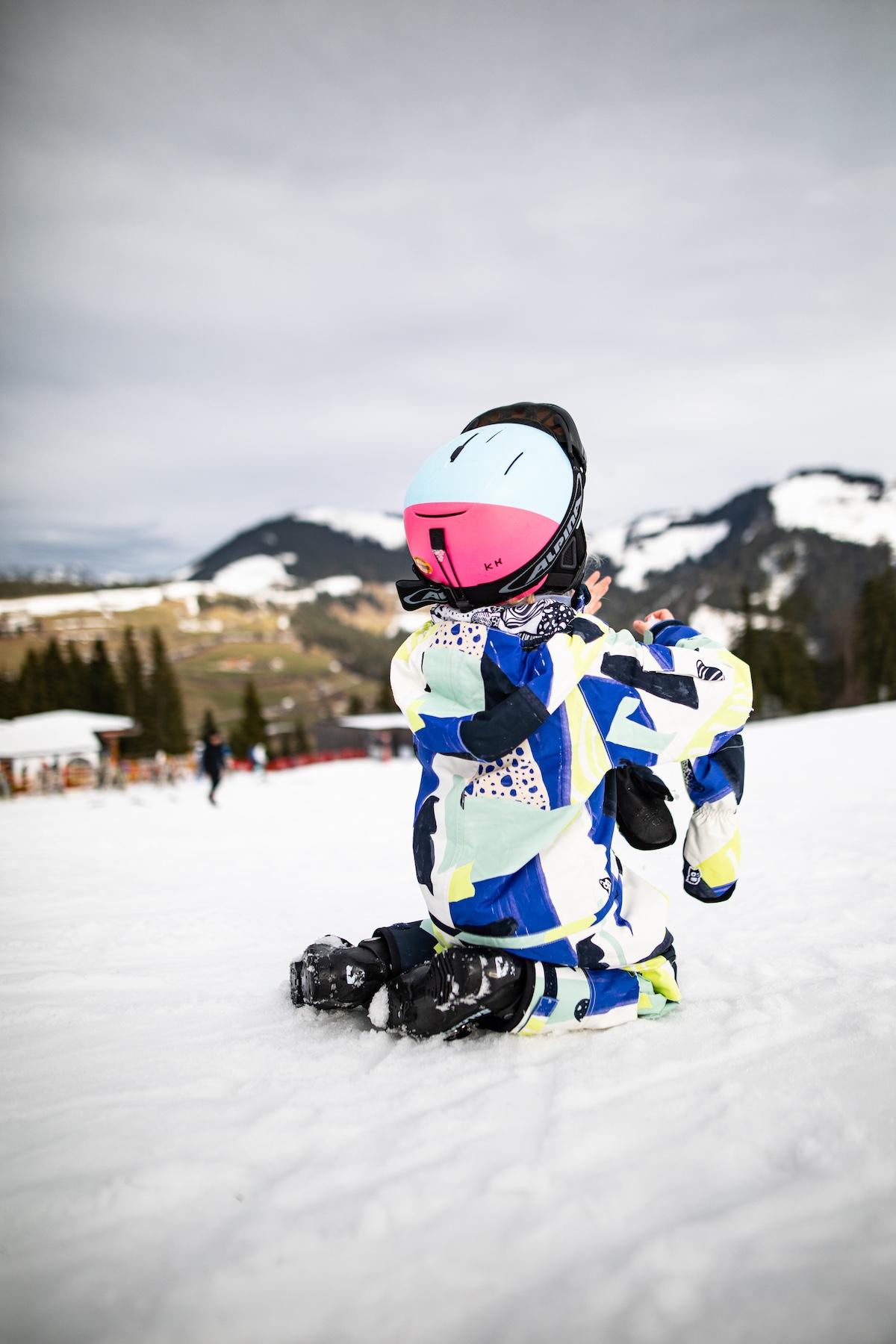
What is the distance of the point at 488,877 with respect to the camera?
2.17m

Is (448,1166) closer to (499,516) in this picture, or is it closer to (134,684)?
(499,516)

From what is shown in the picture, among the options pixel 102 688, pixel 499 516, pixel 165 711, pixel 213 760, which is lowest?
pixel 165 711

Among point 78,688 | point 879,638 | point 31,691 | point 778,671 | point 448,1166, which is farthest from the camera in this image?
point 78,688

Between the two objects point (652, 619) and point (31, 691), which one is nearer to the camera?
point (652, 619)

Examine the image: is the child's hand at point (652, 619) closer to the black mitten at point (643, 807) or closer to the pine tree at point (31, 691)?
the black mitten at point (643, 807)

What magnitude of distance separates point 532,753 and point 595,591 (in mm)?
642

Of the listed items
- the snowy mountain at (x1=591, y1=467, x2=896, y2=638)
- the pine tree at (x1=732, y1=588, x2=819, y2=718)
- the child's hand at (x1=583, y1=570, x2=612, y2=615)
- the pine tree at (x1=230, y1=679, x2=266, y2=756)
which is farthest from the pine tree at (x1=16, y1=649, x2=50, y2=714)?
the child's hand at (x1=583, y1=570, x2=612, y2=615)

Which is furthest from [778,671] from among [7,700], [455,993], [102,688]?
[7,700]

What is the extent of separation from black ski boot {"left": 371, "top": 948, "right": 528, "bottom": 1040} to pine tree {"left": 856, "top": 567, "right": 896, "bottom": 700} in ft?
174

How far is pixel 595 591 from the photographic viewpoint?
2.46 m

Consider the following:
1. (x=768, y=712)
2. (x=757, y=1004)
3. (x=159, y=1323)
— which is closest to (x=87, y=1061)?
(x=159, y=1323)

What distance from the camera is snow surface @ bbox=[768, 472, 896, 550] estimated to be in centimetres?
15700

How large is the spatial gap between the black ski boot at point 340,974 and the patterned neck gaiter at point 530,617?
1.17 m

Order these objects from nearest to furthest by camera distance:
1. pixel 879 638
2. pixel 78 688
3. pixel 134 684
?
Answer: 1. pixel 879 638
2. pixel 78 688
3. pixel 134 684
